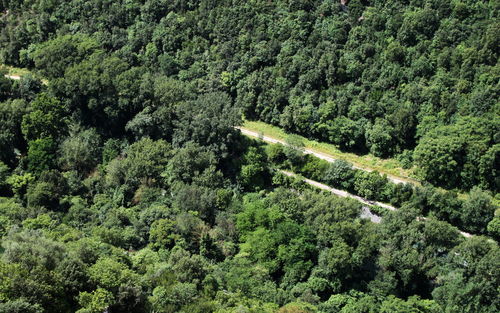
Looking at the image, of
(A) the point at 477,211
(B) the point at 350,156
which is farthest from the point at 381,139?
(A) the point at 477,211

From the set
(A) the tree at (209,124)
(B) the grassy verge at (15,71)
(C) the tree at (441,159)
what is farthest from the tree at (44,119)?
(C) the tree at (441,159)

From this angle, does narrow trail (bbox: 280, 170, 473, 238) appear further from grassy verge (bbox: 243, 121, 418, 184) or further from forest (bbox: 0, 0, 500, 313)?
grassy verge (bbox: 243, 121, 418, 184)

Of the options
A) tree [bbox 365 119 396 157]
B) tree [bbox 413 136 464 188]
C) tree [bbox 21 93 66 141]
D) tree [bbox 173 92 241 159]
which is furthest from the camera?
tree [bbox 21 93 66 141]

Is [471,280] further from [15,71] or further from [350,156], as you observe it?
[15,71]

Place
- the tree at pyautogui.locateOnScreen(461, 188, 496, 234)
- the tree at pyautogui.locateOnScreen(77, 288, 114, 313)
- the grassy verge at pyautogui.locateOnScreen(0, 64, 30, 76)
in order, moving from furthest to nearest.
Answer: the grassy verge at pyautogui.locateOnScreen(0, 64, 30, 76), the tree at pyautogui.locateOnScreen(461, 188, 496, 234), the tree at pyautogui.locateOnScreen(77, 288, 114, 313)

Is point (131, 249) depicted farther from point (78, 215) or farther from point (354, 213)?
point (354, 213)

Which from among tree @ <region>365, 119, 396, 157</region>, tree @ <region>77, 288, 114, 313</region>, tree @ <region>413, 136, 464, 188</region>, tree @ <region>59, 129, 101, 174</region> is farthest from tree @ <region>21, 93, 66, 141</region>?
tree @ <region>413, 136, 464, 188</region>

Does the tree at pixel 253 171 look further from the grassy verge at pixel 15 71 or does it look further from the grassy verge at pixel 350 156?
the grassy verge at pixel 15 71
